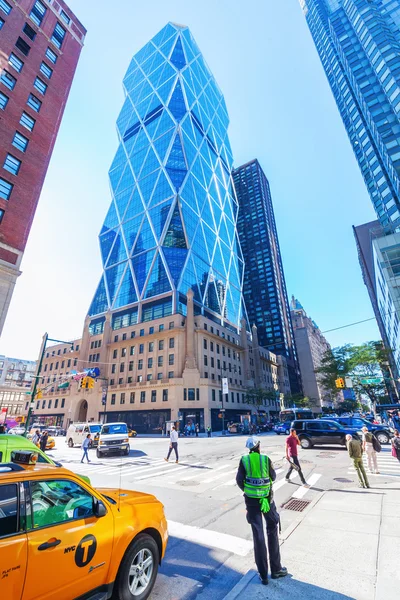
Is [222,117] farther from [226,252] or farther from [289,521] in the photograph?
[289,521]

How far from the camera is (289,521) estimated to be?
20.8 feet

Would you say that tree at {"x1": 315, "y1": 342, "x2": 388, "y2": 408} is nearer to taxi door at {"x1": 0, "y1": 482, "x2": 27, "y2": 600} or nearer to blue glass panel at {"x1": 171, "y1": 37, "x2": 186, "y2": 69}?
taxi door at {"x1": 0, "y1": 482, "x2": 27, "y2": 600}

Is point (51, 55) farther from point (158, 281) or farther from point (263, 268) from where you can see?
point (263, 268)

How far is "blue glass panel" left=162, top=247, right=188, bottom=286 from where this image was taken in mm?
65625

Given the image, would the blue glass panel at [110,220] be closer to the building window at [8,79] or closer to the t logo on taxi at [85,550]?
the building window at [8,79]

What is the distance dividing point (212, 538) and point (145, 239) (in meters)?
74.8

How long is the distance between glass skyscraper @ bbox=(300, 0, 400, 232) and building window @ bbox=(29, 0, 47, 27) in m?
52.3

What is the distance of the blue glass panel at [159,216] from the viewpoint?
2860 inches

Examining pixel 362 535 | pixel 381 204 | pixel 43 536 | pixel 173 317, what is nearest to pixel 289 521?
pixel 362 535

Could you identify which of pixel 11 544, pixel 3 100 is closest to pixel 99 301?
pixel 3 100

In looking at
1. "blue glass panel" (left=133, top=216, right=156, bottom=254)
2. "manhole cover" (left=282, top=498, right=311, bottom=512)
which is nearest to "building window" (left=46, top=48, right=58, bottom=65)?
"manhole cover" (left=282, top=498, right=311, bottom=512)

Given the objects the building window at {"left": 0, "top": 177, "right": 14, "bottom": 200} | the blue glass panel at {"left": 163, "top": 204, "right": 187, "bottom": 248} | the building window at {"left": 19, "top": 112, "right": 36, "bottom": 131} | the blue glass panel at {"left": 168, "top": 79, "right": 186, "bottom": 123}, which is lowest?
the building window at {"left": 0, "top": 177, "right": 14, "bottom": 200}

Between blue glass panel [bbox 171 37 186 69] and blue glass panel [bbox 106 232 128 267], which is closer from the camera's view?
blue glass panel [bbox 106 232 128 267]

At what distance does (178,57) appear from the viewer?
351 feet
